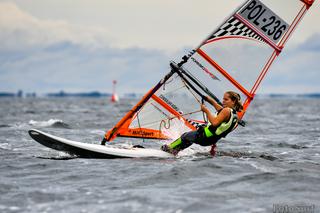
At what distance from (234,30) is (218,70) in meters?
0.90

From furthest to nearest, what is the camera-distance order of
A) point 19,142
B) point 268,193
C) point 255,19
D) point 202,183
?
point 19,142 < point 255,19 < point 202,183 < point 268,193

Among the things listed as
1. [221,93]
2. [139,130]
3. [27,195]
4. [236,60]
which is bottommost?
[27,195]

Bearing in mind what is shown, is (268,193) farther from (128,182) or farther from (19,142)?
(19,142)

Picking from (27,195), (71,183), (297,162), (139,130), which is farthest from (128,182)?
(297,162)

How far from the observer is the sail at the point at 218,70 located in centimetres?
1079

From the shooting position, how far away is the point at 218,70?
1093cm

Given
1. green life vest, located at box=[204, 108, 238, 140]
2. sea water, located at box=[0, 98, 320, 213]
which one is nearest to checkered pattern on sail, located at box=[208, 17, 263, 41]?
green life vest, located at box=[204, 108, 238, 140]

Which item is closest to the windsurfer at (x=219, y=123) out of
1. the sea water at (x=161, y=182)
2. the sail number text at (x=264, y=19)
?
the sea water at (x=161, y=182)

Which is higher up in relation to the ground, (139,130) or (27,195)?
(139,130)

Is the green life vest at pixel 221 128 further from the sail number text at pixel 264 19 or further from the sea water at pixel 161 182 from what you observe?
the sail number text at pixel 264 19

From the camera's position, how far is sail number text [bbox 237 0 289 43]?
10.7 meters

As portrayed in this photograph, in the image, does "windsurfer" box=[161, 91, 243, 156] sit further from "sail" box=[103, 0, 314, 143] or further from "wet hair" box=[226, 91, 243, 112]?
"sail" box=[103, 0, 314, 143]

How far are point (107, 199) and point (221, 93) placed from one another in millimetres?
4730

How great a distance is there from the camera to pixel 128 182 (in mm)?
8039
